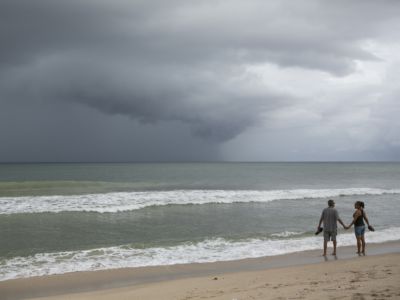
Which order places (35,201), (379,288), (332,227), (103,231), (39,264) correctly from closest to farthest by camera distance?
1. (379,288)
2. (39,264)
3. (332,227)
4. (103,231)
5. (35,201)

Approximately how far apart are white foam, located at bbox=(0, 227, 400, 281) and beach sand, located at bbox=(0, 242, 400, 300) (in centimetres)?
58

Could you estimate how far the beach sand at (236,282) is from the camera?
723 centimetres

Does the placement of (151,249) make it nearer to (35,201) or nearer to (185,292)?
(185,292)

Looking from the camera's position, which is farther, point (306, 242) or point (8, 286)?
point (306, 242)

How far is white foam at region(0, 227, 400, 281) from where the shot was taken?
1098 cm

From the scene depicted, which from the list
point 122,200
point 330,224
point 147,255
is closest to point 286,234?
point 330,224

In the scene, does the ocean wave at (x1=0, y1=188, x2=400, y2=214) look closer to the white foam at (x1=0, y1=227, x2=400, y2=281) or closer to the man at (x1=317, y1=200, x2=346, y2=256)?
the white foam at (x1=0, y1=227, x2=400, y2=281)

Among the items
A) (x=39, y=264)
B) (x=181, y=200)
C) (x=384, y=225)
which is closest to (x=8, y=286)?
(x=39, y=264)

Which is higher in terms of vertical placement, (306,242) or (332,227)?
(332,227)

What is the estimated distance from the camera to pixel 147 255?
12.5 meters

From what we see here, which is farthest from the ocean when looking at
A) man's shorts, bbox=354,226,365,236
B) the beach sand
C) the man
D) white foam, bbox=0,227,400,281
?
man's shorts, bbox=354,226,365,236

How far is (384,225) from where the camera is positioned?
740 inches

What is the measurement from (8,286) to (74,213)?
1287cm

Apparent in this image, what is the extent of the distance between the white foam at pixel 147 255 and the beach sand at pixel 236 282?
0.58 meters
